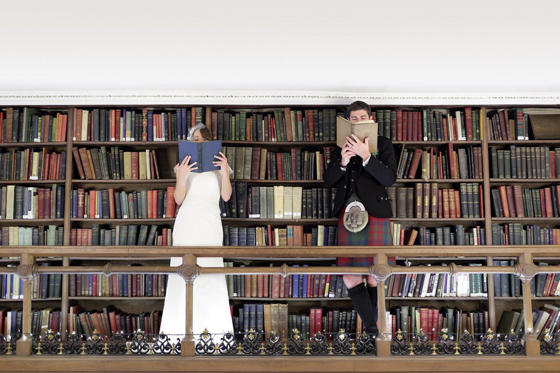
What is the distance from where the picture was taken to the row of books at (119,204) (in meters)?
4.07

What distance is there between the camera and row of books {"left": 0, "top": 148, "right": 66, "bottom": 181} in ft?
13.4

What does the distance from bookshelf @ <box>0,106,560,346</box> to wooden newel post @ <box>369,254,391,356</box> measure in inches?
50.3

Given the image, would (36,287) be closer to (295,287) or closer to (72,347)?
(72,347)

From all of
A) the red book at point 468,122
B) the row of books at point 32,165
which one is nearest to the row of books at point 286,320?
the red book at point 468,122

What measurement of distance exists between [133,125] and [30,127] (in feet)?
2.79

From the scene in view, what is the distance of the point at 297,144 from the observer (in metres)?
4.21

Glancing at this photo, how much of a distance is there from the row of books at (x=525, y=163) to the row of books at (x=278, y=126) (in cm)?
136

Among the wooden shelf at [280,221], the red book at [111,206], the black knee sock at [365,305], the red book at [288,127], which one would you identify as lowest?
the black knee sock at [365,305]

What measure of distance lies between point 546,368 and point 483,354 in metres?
0.32

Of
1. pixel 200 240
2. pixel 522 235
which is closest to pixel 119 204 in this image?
pixel 200 240

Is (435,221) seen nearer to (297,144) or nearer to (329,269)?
(297,144)

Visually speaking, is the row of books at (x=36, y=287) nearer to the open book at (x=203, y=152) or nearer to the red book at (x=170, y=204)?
the red book at (x=170, y=204)

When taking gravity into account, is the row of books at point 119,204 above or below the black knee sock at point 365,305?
above

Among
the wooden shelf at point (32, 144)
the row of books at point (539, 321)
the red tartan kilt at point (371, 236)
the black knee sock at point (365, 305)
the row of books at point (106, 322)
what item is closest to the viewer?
the black knee sock at point (365, 305)
